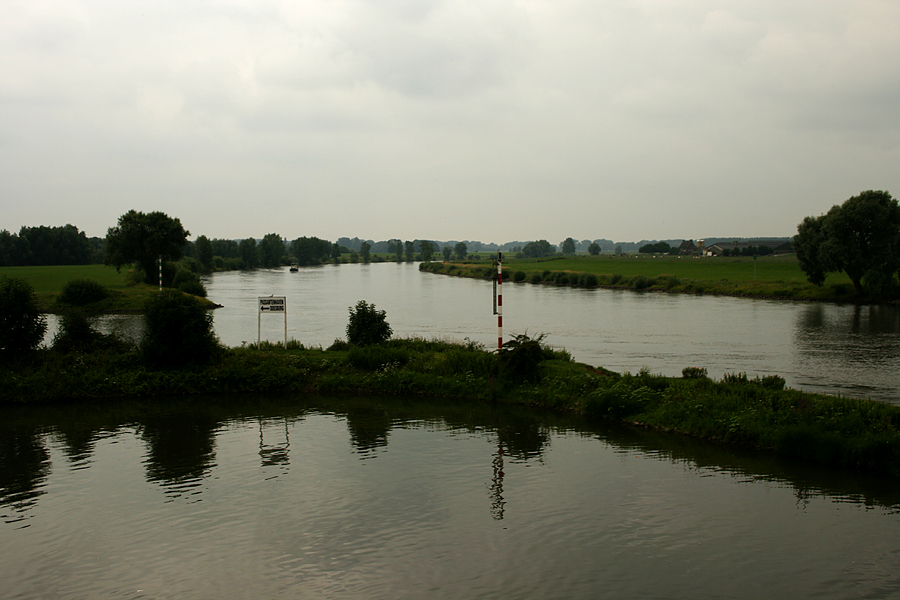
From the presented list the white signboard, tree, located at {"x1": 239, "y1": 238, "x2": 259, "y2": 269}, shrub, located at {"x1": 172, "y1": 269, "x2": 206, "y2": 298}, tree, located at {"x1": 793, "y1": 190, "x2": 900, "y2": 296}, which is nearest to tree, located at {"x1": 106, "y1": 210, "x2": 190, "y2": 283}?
shrub, located at {"x1": 172, "y1": 269, "x2": 206, "y2": 298}

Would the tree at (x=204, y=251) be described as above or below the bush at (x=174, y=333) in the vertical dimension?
above

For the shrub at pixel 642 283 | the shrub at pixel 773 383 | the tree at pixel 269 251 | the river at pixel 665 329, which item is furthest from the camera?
the tree at pixel 269 251

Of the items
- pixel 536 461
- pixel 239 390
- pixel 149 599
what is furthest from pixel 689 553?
pixel 239 390

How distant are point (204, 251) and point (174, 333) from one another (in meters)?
120

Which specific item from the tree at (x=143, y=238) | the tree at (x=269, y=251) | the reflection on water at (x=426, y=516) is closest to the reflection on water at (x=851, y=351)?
the reflection on water at (x=426, y=516)

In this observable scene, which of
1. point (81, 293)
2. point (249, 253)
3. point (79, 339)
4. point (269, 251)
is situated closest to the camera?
point (79, 339)

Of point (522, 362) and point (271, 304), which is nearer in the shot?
point (522, 362)

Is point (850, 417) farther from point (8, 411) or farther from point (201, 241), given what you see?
point (201, 241)

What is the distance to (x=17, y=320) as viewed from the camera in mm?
19625

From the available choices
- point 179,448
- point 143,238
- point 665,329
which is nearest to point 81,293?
point 143,238

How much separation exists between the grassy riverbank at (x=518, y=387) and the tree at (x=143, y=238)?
46538mm

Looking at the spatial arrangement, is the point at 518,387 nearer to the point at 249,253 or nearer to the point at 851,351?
the point at 851,351

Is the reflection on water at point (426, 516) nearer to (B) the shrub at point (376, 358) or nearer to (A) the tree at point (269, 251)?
(B) the shrub at point (376, 358)

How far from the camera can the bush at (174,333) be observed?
19.9 m
